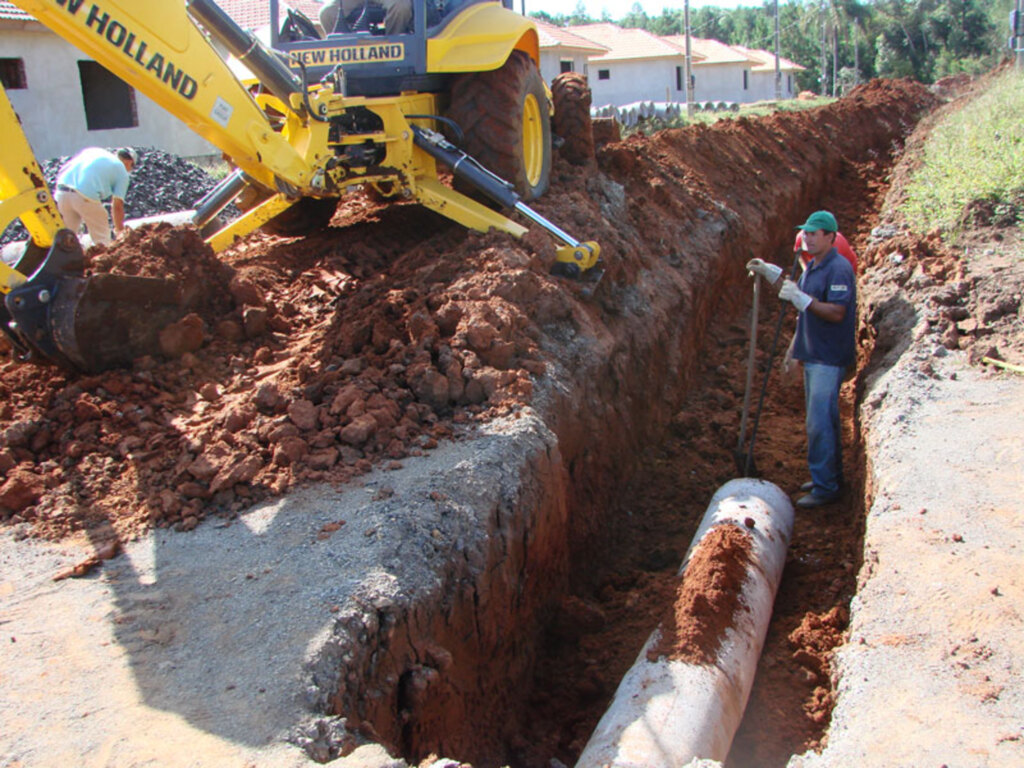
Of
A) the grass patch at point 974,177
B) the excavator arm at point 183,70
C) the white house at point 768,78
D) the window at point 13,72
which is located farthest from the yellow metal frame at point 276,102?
the white house at point 768,78

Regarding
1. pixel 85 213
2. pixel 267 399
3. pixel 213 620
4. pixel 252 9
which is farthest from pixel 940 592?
pixel 252 9

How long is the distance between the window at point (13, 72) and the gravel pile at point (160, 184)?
358cm

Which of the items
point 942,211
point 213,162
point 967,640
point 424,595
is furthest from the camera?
point 213,162

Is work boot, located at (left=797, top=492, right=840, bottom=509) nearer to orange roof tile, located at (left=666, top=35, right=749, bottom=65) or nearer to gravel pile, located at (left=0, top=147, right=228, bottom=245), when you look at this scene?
gravel pile, located at (left=0, top=147, right=228, bottom=245)

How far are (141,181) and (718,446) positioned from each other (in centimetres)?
1131

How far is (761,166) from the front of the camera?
14086mm

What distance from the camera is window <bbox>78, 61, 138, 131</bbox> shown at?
22188 millimetres

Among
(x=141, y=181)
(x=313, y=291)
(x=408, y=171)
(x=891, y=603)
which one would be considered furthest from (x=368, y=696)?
(x=141, y=181)

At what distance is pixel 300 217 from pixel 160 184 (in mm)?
7606

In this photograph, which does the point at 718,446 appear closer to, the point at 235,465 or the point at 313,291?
the point at 313,291

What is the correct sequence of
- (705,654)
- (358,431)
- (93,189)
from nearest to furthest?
(705,654), (358,431), (93,189)

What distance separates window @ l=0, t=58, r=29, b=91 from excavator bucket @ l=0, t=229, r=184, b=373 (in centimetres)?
1582

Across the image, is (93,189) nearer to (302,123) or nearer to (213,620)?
(302,123)

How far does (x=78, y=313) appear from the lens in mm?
5207
